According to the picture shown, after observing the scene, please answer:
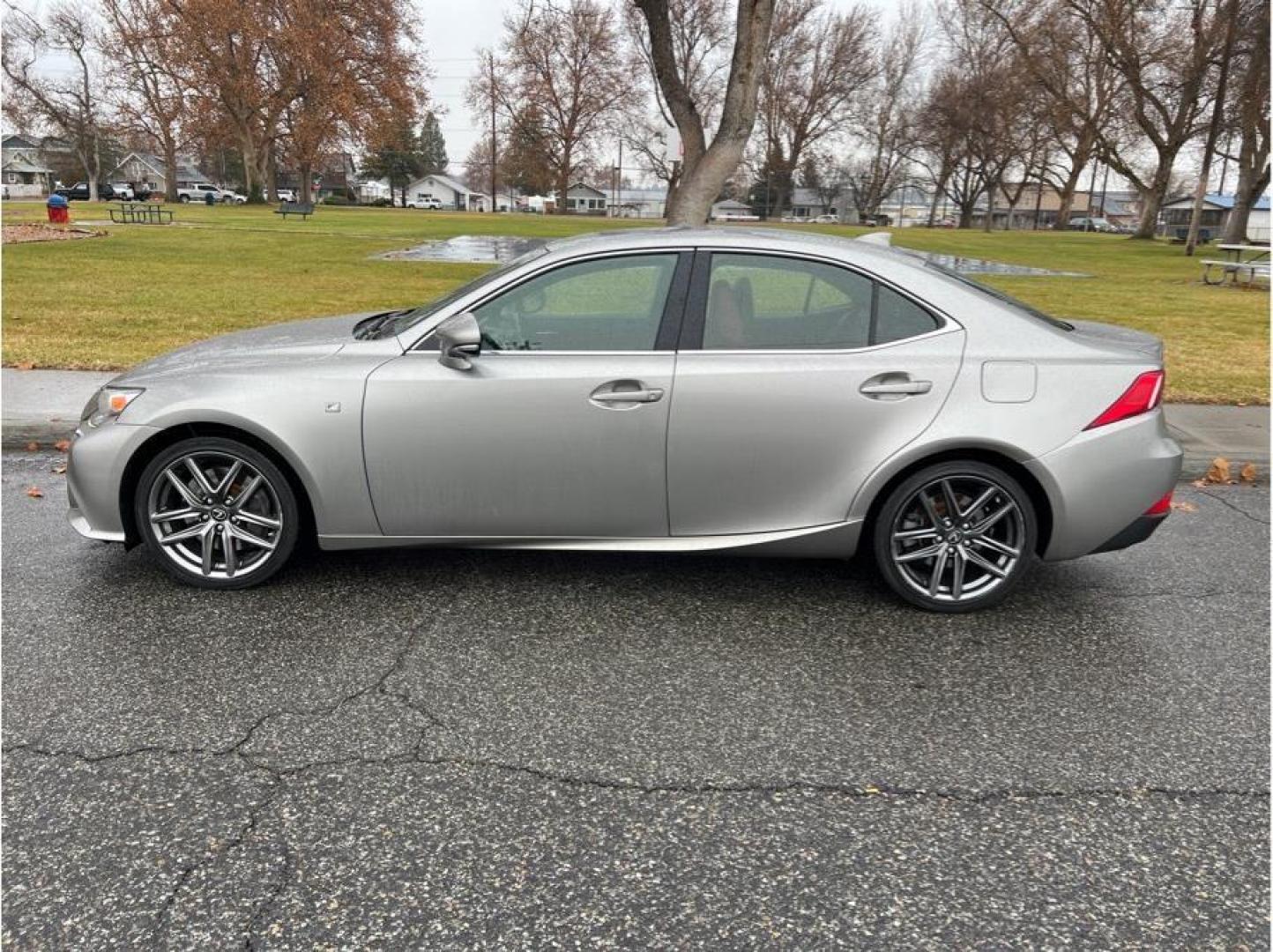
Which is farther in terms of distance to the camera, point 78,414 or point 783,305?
point 78,414

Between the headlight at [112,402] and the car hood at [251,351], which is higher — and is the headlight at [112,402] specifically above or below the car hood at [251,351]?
below

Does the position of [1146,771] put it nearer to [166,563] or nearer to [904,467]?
[904,467]

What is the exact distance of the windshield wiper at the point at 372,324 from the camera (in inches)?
170

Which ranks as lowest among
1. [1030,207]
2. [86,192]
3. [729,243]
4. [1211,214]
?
[729,243]

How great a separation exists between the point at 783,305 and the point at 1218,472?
13.4 feet

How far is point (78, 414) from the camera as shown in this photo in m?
6.62

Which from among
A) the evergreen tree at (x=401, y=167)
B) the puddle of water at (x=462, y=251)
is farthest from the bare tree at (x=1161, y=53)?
the evergreen tree at (x=401, y=167)

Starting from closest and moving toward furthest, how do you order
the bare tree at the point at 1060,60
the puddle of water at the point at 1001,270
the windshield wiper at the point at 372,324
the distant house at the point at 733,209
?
the windshield wiper at the point at 372,324
the puddle of water at the point at 1001,270
the bare tree at the point at 1060,60
the distant house at the point at 733,209

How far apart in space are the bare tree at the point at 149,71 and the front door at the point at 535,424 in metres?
56.6

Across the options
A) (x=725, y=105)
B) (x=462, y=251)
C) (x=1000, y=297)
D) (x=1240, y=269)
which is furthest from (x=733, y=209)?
(x=1000, y=297)

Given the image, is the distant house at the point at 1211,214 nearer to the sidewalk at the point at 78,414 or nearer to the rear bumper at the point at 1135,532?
the sidewalk at the point at 78,414

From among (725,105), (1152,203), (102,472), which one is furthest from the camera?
(1152,203)

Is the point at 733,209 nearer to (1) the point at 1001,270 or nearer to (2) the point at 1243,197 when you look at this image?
(2) the point at 1243,197

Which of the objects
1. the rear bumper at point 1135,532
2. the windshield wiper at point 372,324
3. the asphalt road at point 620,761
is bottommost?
the asphalt road at point 620,761
